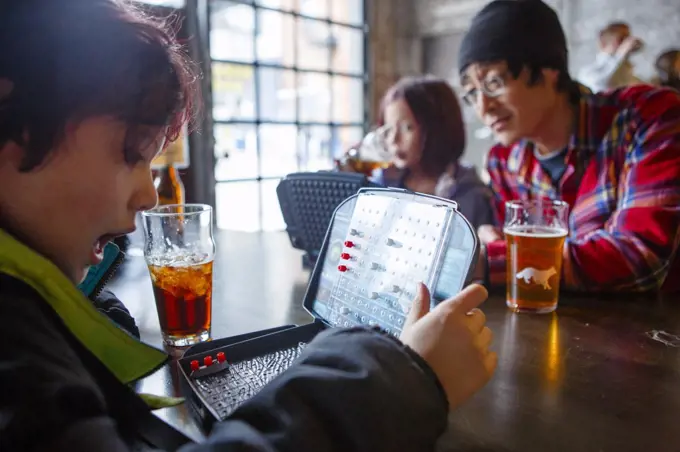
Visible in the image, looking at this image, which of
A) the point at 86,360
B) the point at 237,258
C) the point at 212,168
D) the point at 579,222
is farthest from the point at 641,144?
the point at 212,168

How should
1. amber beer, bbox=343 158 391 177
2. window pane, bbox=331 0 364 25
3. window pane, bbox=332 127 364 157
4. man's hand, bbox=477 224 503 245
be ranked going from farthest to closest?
window pane, bbox=332 127 364 157 → window pane, bbox=331 0 364 25 → amber beer, bbox=343 158 391 177 → man's hand, bbox=477 224 503 245

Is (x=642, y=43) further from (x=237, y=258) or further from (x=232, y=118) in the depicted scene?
(x=237, y=258)

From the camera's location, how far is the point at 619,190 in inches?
43.5

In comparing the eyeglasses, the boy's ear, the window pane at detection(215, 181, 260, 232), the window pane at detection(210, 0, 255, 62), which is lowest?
the window pane at detection(215, 181, 260, 232)

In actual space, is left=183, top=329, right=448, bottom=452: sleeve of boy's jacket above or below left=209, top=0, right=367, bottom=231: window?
below

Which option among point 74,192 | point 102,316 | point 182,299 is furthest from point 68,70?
point 182,299

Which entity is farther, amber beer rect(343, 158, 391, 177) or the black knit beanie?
amber beer rect(343, 158, 391, 177)

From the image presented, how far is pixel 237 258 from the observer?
112 centimetres

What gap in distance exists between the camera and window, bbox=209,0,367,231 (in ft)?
9.65

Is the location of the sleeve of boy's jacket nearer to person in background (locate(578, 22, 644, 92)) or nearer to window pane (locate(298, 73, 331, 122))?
person in background (locate(578, 22, 644, 92))

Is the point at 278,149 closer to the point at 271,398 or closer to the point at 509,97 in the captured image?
the point at 509,97

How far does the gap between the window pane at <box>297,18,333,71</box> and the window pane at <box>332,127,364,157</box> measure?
0.42m

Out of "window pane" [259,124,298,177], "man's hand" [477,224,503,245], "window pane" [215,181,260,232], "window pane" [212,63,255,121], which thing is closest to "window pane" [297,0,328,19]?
"window pane" [212,63,255,121]

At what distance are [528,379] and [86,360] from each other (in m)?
0.42
